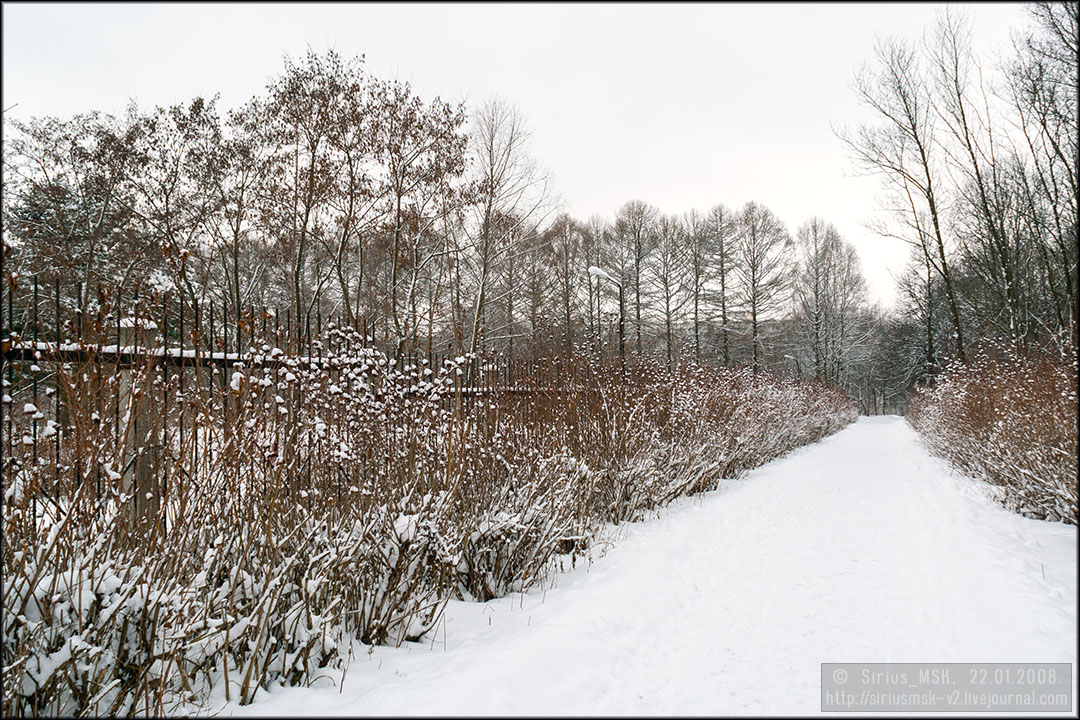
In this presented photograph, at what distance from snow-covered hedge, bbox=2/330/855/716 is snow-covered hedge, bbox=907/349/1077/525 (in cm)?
394

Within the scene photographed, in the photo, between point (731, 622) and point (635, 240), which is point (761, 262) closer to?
point (635, 240)

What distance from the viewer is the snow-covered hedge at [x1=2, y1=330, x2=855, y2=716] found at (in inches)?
92.9

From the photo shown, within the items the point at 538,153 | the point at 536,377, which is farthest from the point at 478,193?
the point at 536,377

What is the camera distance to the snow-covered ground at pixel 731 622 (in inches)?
97.8

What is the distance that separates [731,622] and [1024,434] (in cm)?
450

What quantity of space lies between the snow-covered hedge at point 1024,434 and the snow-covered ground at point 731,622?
323mm

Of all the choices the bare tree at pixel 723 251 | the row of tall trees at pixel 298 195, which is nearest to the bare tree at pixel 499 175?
the row of tall trees at pixel 298 195

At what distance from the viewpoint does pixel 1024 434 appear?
19.3 feet

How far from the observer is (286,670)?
8.81ft

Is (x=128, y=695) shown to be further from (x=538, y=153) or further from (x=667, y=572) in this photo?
(x=538, y=153)

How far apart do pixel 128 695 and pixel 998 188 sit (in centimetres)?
1713

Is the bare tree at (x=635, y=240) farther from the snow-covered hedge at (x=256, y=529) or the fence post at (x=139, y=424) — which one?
the fence post at (x=139, y=424)

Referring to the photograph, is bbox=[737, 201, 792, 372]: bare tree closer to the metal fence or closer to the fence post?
the metal fence

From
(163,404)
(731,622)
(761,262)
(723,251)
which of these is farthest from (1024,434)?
(761,262)
